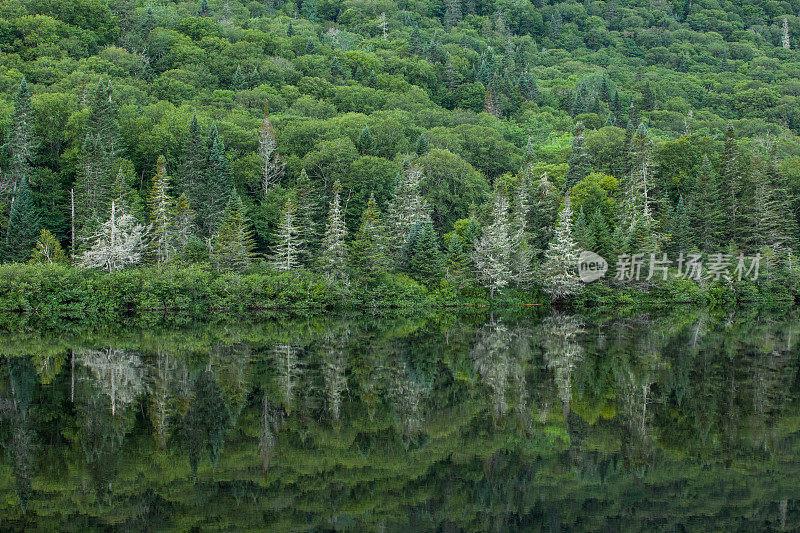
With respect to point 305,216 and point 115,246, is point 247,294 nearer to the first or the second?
point 115,246

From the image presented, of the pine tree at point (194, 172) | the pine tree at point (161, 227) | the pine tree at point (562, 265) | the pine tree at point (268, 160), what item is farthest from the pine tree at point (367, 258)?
the pine tree at point (268, 160)

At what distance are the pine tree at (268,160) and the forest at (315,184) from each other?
25 centimetres

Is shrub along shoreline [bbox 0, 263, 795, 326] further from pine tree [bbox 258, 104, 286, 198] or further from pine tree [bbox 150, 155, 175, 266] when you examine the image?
pine tree [bbox 258, 104, 286, 198]

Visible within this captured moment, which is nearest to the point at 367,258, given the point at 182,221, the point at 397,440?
the point at 182,221

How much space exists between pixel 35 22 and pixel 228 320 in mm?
86960

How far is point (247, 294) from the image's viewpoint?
207 feet

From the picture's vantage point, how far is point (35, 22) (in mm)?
116562

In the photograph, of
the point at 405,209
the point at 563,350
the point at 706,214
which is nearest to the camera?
the point at 563,350

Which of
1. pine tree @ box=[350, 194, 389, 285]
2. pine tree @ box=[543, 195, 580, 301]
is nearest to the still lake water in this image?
pine tree @ box=[350, 194, 389, 285]

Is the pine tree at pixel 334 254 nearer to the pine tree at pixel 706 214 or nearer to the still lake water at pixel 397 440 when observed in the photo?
the still lake water at pixel 397 440

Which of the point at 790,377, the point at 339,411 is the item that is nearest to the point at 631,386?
the point at 790,377

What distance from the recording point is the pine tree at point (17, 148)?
247 ft

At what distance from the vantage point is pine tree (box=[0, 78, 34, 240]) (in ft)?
247

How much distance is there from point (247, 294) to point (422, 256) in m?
16.5
